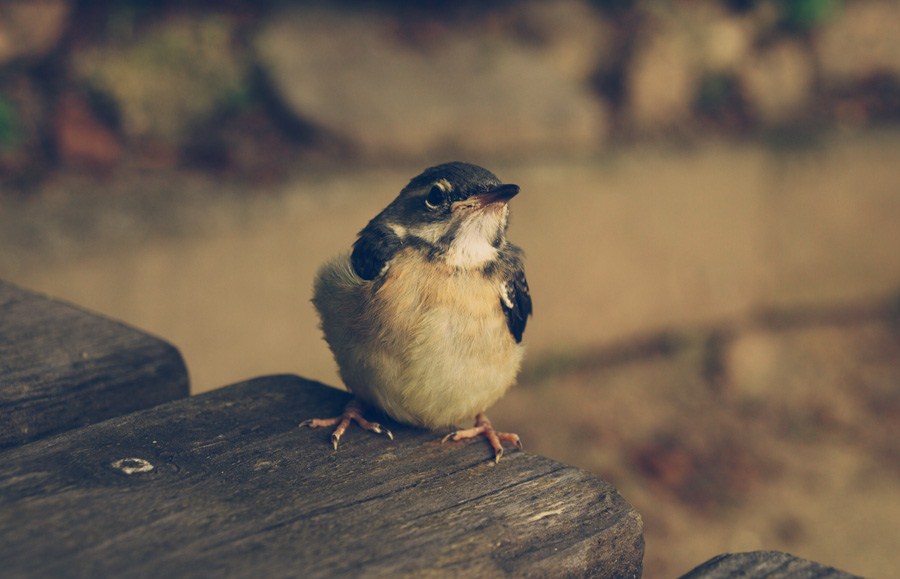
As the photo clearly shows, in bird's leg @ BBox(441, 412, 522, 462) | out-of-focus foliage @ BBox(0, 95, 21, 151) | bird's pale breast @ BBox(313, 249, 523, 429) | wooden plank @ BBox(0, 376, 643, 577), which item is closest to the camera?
wooden plank @ BBox(0, 376, 643, 577)

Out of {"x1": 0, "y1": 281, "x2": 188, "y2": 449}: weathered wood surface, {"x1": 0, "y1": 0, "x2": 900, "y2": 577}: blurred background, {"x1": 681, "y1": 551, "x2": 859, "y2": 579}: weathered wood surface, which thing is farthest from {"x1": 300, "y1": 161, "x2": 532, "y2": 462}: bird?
{"x1": 0, "y1": 0, "x2": 900, "y2": 577}: blurred background

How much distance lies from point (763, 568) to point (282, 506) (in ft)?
3.04

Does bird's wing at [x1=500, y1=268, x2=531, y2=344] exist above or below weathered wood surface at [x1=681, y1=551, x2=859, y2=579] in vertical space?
above

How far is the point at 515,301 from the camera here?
3.32 metres

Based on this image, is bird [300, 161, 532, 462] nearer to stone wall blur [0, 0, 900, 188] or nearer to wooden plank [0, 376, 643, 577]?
wooden plank [0, 376, 643, 577]

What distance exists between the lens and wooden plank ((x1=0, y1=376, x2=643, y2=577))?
1.87 meters

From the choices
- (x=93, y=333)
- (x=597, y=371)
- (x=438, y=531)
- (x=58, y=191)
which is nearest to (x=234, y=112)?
(x=58, y=191)

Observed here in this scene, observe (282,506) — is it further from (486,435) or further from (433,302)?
(433,302)

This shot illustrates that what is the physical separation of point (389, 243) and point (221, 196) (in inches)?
112

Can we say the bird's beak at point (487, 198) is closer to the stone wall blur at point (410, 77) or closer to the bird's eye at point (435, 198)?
the bird's eye at point (435, 198)

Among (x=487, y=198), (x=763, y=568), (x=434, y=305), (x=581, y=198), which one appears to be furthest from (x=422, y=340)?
(x=581, y=198)

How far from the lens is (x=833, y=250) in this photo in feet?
25.8

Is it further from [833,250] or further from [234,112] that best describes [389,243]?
[833,250]

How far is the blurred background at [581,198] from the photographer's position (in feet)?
19.1
